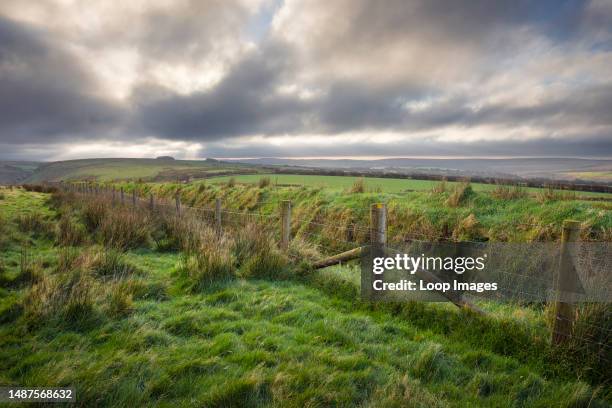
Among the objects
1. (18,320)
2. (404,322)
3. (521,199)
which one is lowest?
(404,322)

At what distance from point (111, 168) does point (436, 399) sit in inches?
5813

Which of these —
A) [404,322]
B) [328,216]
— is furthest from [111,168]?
[404,322]

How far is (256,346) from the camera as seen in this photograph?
3.83 metres

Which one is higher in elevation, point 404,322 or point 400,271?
point 400,271

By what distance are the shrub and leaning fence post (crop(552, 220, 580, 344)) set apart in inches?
311

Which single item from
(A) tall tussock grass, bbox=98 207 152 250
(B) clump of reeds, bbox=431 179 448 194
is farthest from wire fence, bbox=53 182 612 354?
(B) clump of reeds, bbox=431 179 448 194

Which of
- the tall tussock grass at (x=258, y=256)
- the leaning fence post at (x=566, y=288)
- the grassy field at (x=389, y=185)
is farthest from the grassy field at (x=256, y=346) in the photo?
the grassy field at (x=389, y=185)

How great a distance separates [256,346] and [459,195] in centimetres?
995

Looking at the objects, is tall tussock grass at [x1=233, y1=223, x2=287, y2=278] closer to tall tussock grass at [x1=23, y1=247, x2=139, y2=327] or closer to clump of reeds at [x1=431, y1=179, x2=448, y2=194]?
tall tussock grass at [x1=23, y1=247, x2=139, y2=327]

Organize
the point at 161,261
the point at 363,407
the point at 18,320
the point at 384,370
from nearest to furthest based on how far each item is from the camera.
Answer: the point at 363,407, the point at 384,370, the point at 18,320, the point at 161,261

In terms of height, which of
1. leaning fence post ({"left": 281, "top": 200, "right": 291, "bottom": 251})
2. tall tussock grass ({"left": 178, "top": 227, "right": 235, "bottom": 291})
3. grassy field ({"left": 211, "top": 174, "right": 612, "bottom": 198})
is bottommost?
tall tussock grass ({"left": 178, "top": 227, "right": 235, "bottom": 291})

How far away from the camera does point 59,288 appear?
15.4ft

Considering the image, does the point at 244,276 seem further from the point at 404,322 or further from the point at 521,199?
the point at 521,199

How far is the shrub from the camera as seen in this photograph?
11.6 meters
